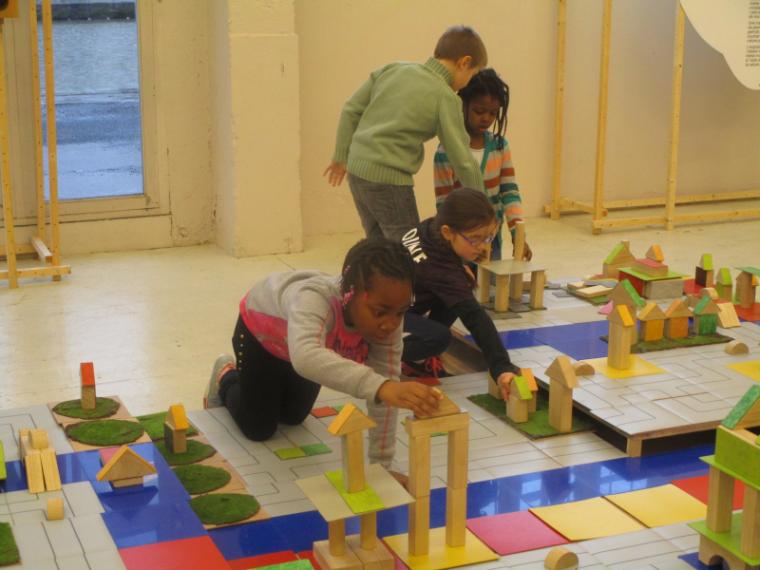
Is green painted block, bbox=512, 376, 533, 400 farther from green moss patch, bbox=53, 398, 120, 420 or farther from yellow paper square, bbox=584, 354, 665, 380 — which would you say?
green moss patch, bbox=53, 398, 120, 420

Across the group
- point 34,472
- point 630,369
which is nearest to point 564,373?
point 630,369

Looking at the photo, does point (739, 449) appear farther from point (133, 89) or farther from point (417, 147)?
point (133, 89)

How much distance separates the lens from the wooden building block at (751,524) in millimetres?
2273

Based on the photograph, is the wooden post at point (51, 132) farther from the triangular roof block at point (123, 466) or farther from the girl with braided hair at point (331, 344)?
the triangular roof block at point (123, 466)

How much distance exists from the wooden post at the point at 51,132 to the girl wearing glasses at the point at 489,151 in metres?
1.90

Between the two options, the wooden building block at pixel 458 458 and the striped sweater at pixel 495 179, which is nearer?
the wooden building block at pixel 458 458

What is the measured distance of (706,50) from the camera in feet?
21.8

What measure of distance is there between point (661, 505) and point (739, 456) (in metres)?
0.55

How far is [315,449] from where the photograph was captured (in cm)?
312

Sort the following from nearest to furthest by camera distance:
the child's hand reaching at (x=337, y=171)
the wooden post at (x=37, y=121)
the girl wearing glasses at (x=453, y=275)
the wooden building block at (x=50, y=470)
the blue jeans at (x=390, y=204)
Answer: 1. the wooden building block at (x=50, y=470)
2. the girl wearing glasses at (x=453, y=275)
3. the blue jeans at (x=390, y=204)
4. the child's hand reaching at (x=337, y=171)
5. the wooden post at (x=37, y=121)

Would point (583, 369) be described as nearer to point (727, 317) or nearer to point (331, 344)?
point (727, 317)

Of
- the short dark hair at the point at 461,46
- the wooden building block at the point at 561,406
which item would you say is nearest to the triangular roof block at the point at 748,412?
the wooden building block at the point at 561,406

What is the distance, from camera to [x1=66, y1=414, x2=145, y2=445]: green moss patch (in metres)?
3.01

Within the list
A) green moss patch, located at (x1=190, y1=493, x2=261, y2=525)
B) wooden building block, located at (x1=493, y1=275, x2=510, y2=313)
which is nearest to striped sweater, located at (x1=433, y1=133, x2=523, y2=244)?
wooden building block, located at (x1=493, y1=275, x2=510, y2=313)
